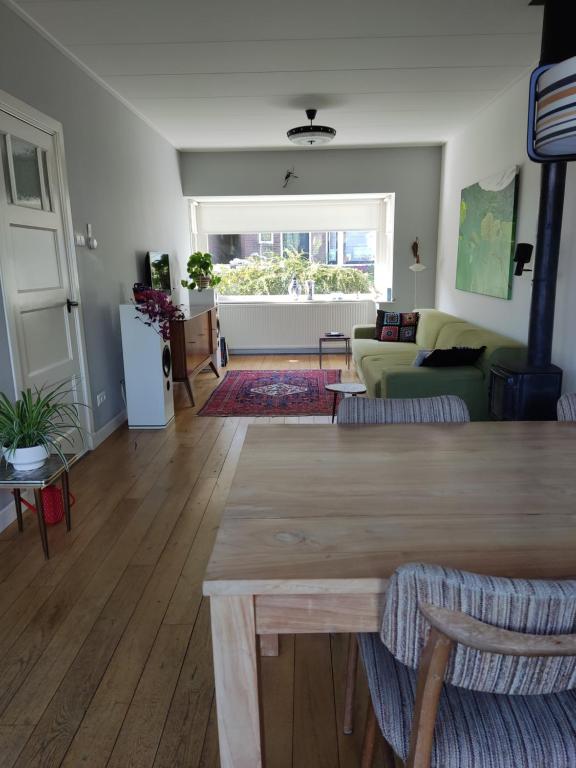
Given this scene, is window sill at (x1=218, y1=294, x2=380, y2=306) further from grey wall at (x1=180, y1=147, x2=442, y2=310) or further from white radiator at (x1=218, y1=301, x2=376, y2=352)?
grey wall at (x1=180, y1=147, x2=442, y2=310)

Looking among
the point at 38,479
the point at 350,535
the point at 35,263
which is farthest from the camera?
the point at 35,263

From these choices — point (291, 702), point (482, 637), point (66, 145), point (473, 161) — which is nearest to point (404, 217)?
point (473, 161)

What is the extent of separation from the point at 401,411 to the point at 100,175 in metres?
3.37

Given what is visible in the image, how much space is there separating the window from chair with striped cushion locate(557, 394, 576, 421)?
5.53 meters

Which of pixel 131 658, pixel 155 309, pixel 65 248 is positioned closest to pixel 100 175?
pixel 65 248

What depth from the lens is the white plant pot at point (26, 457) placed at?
8.03ft

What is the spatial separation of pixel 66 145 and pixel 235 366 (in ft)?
12.4

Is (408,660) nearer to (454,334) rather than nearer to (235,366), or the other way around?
(454,334)

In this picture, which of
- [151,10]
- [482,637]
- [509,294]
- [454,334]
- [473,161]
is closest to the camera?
[482,637]

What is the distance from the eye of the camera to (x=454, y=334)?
472cm

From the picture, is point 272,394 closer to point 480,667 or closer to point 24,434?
point 24,434

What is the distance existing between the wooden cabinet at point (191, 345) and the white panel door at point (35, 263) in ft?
4.25

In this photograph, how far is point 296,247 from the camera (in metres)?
7.67

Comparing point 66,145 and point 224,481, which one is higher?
point 66,145
